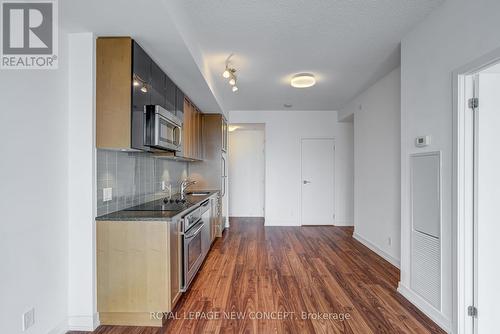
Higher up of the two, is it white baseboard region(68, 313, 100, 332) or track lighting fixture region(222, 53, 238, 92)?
track lighting fixture region(222, 53, 238, 92)

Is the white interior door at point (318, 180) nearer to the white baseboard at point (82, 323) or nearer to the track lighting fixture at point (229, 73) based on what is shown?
the track lighting fixture at point (229, 73)

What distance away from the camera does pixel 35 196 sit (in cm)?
166

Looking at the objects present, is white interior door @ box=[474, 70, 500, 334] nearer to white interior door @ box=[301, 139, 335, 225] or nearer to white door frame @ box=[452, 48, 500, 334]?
white door frame @ box=[452, 48, 500, 334]

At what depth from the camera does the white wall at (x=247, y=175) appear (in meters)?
6.66

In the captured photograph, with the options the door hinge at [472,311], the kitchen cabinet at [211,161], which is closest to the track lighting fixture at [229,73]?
the kitchen cabinet at [211,161]

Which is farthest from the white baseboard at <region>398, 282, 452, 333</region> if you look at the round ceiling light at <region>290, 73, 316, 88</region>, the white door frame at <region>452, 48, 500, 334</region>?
the round ceiling light at <region>290, 73, 316, 88</region>

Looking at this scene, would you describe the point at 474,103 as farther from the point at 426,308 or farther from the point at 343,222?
the point at 343,222

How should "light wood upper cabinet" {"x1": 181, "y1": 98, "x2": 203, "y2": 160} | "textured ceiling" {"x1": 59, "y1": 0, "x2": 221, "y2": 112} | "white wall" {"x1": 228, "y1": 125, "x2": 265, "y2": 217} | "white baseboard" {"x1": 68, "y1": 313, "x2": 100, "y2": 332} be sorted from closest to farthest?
1. "textured ceiling" {"x1": 59, "y1": 0, "x2": 221, "y2": 112}
2. "white baseboard" {"x1": 68, "y1": 313, "x2": 100, "y2": 332}
3. "light wood upper cabinet" {"x1": 181, "y1": 98, "x2": 203, "y2": 160}
4. "white wall" {"x1": 228, "y1": 125, "x2": 265, "y2": 217}

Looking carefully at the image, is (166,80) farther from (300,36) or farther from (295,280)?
(295,280)

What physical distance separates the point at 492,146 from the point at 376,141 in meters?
2.04

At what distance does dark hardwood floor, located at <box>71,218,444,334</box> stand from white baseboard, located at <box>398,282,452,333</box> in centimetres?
5

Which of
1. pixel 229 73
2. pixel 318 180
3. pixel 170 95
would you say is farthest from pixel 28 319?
pixel 318 180

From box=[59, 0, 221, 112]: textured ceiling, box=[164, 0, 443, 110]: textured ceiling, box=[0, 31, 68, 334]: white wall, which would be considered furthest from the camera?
box=[164, 0, 443, 110]: textured ceiling

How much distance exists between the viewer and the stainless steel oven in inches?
92.0
